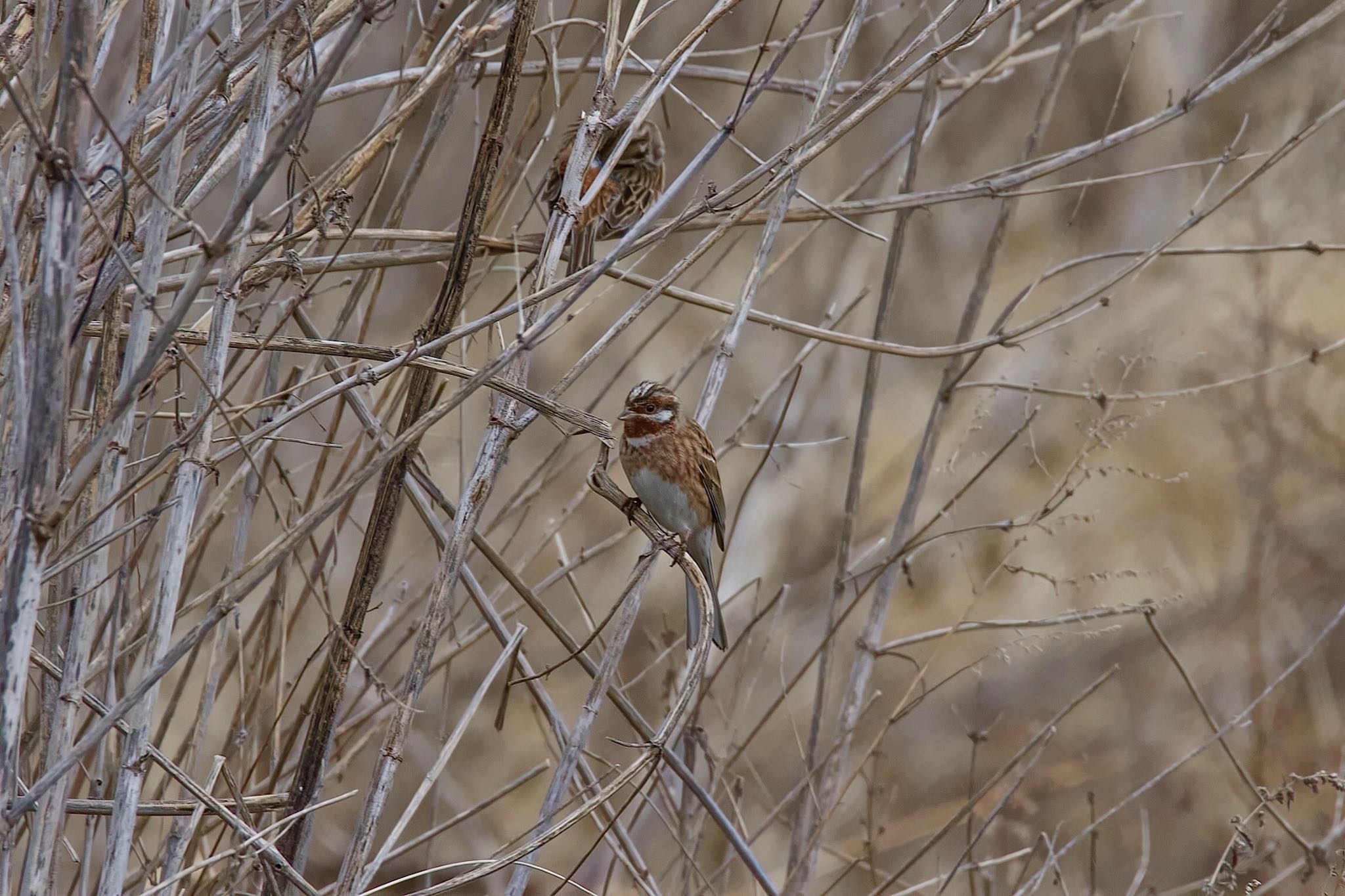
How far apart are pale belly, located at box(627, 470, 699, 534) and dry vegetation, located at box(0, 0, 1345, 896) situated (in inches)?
7.7

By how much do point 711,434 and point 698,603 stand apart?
5367 mm

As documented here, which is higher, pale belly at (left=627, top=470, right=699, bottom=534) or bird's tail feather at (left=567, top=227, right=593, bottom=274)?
bird's tail feather at (left=567, top=227, right=593, bottom=274)

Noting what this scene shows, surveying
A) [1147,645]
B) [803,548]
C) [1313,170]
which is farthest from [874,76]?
[1313,170]

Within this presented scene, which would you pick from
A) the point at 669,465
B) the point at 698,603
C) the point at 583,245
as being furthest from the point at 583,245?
the point at 698,603

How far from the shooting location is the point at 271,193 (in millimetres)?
6883

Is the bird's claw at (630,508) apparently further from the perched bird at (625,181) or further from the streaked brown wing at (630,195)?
the streaked brown wing at (630,195)

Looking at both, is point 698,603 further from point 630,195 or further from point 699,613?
point 630,195

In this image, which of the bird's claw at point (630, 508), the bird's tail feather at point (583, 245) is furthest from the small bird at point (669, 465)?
the bird's claw at point (630, 508)

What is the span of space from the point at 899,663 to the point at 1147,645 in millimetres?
1487

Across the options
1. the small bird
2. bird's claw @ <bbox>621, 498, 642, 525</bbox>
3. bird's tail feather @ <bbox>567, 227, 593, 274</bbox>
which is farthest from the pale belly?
bird's claw @ <bbox>621, 498, 642, 525</bbox>

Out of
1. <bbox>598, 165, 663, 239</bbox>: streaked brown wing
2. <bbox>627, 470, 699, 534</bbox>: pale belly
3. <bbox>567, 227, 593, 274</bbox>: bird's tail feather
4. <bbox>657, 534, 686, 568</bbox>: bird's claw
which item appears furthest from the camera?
<bbox>598, 165, 663, 239</bbox>: streaked brown wing

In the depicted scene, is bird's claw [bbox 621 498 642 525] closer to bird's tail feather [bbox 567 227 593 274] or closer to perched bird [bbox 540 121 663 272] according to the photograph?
bird's tail feather [bbox 567 227 593 274]

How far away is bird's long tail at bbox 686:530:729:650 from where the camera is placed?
243cm

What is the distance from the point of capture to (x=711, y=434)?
7312 millimetres
